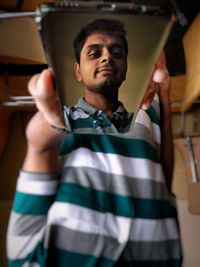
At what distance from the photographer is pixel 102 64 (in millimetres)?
Answer: 507

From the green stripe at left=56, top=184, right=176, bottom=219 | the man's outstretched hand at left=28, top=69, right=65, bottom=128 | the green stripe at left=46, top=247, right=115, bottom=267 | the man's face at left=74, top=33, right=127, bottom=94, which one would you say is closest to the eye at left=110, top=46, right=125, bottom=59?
the man's face at left=74, top=33, right=127, bottom=94

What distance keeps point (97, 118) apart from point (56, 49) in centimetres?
14

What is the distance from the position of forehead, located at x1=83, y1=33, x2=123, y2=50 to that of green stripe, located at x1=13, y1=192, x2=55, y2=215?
25 centimetres

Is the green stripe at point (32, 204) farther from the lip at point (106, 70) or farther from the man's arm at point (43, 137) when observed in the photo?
the lip at point (106, 70)

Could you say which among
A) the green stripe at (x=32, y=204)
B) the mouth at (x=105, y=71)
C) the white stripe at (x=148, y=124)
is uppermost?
the mouth at (x=105, y=71)

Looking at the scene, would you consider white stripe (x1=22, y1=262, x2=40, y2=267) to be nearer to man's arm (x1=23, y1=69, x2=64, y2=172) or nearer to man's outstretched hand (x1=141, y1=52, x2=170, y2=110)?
man's arm (x1=23, y1=69, x2=64, y2=172)

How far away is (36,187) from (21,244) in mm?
95

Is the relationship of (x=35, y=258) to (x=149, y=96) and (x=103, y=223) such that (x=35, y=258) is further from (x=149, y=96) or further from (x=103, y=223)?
(x=149, y=96)

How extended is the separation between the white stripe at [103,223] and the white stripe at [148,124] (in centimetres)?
15

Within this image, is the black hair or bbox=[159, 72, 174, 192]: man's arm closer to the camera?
the black hair

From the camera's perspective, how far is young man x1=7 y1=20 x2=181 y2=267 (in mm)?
508

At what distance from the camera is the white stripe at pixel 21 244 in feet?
1.67

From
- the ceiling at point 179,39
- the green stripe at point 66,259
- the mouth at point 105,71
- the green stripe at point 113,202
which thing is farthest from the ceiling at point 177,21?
the green stripe at point 66,259

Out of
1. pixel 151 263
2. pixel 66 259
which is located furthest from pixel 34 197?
pixel 151 263
